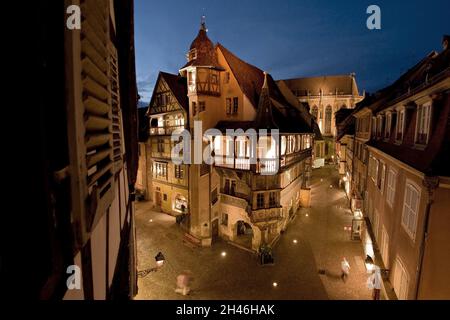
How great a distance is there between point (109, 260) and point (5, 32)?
336 cm

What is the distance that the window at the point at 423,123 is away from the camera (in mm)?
8055

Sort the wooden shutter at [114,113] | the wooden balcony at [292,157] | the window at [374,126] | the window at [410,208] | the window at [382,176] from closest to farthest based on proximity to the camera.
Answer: the wooden shutter at [114,113] → the window at [410,208] → the window at [382,176] → the window at [374,126] → the wooden balcony at [292,157]

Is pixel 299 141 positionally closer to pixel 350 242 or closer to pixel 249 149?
pixel 249 149

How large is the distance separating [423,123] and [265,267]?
1418 cm

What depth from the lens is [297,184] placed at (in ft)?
88.7

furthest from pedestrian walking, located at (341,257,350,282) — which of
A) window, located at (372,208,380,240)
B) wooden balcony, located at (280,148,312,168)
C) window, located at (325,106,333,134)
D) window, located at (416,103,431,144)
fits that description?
window, located at (325,106,333,134)

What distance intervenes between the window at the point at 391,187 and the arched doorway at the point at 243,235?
12417 millimetres

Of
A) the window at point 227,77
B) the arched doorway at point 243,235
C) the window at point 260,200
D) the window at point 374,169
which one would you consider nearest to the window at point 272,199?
the window at point 260,200

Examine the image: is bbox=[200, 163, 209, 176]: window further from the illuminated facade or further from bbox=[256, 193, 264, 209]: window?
the illuminated facade

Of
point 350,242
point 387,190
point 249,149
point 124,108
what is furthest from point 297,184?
point 124,108

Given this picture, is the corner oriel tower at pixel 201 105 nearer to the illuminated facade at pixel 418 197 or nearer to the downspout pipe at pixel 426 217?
the illuminated facade at pixel 418 197

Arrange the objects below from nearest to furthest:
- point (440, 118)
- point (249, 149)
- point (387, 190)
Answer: point (440, 118)
point (387, 190)
point (249, 149)

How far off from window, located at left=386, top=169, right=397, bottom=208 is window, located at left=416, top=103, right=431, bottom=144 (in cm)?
267

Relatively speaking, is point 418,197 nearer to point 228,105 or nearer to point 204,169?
point 204,169
